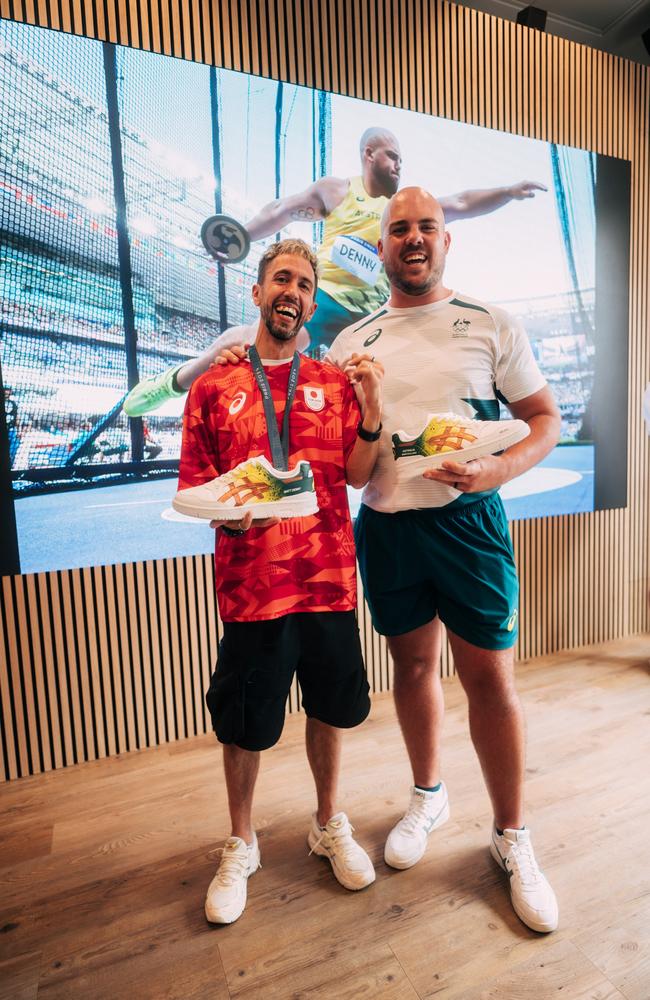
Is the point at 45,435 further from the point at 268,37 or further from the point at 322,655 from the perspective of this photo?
the point at 268,37

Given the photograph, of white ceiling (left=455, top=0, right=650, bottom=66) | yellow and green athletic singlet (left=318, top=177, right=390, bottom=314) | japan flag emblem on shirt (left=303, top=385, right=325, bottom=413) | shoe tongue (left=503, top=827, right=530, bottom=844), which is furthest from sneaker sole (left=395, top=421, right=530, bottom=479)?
white ceiling (left=455, top=0, right=650, bottom=66)

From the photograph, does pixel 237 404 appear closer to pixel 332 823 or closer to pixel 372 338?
pixel 372 338

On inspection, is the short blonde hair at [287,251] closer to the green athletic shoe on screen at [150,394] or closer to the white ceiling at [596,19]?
the green athletic shoe on screen at [150,394]

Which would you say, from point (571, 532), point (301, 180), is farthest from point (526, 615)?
point (301, 180)

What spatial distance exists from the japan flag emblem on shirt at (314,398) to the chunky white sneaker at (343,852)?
120cm

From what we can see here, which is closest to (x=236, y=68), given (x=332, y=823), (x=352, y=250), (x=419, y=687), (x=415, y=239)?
(x=352, y=250)

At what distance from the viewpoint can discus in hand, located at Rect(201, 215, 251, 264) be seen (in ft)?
8.00

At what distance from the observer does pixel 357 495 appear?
285 cm

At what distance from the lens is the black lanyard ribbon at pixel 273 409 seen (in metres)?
1.45

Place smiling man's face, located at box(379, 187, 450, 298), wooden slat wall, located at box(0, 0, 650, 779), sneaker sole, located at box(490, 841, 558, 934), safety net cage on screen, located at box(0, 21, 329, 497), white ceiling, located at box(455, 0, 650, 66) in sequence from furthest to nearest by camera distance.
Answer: white ceiling, located at box(455, 0, 650, 66)
wooden slat wall, located at box(0, 0, 650, 779)
safety net cage on screen, located at box(0, 21, 329, 497)
smiling man's face, located at box(379, 187, 450, 298)
sneaker sole, located at box(490, 841, 558, 934)

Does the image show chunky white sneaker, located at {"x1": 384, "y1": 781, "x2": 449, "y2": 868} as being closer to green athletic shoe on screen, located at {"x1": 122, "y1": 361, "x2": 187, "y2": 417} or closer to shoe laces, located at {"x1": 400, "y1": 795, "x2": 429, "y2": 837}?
shoe laces, located at {"x1": 400, "y1": 795, "x2": 429, "y2": 837}

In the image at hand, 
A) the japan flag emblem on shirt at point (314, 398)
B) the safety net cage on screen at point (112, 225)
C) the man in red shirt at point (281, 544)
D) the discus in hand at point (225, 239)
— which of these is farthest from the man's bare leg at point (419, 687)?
the discus in hand at point (225, 239)

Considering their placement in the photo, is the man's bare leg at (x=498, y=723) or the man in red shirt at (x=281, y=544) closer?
the man in red shirt at (x=281, y=544)

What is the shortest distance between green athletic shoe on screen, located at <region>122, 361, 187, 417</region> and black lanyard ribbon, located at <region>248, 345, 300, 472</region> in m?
1.01
